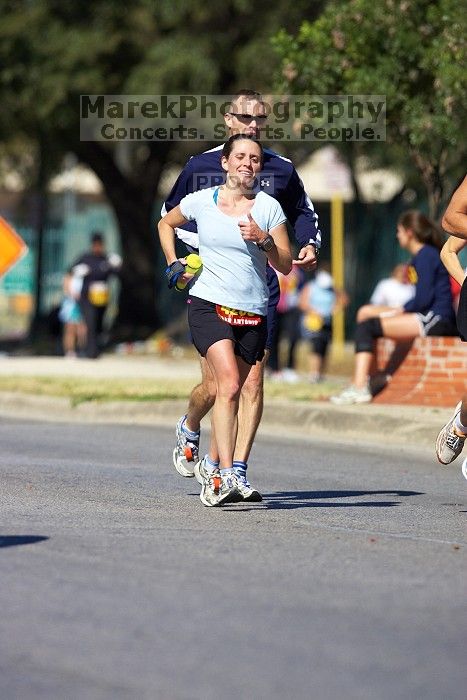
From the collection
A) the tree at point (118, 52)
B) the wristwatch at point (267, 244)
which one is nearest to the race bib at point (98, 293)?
the tree at point (118, 52)

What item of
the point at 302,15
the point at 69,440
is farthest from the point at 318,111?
the point at 302,15

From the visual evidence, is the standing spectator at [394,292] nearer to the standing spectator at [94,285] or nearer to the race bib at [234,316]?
the standing spectator at [94,285]

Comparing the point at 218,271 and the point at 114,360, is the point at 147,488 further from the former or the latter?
the point at 114,360

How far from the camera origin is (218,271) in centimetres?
902

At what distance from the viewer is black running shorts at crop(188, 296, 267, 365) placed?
9.07m

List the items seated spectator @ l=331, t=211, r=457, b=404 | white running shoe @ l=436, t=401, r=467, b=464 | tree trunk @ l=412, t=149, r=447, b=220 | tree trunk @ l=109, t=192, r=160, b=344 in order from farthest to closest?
1. tree trunk @ l=109, t=192, r=160, b=344
2. tree trunk @ l=412, t=149, r=447, b=220
3. seated spectator @ l=331, t=211, r=457, b=404
4. white running shoe @ l=436, t=401, r=467, b=464

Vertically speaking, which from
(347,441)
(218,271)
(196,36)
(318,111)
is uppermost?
(196,36)

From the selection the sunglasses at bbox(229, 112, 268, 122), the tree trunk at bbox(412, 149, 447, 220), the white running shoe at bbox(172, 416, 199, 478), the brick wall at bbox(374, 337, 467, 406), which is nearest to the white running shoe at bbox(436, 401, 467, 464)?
the white running shoe at bbox(172, 416, 199, 478)

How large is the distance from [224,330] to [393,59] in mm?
9472

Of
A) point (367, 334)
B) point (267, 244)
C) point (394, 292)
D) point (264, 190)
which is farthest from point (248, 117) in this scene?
point (394, 292)

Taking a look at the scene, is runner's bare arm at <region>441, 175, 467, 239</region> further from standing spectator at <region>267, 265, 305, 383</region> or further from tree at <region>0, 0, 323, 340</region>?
tree at <region>0, 0, 323, 340</region>

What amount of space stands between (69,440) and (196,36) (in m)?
13.8

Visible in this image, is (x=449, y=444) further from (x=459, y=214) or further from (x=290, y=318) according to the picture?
(x=290, y=318)

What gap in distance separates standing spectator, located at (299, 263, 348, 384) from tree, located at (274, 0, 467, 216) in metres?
3.79
